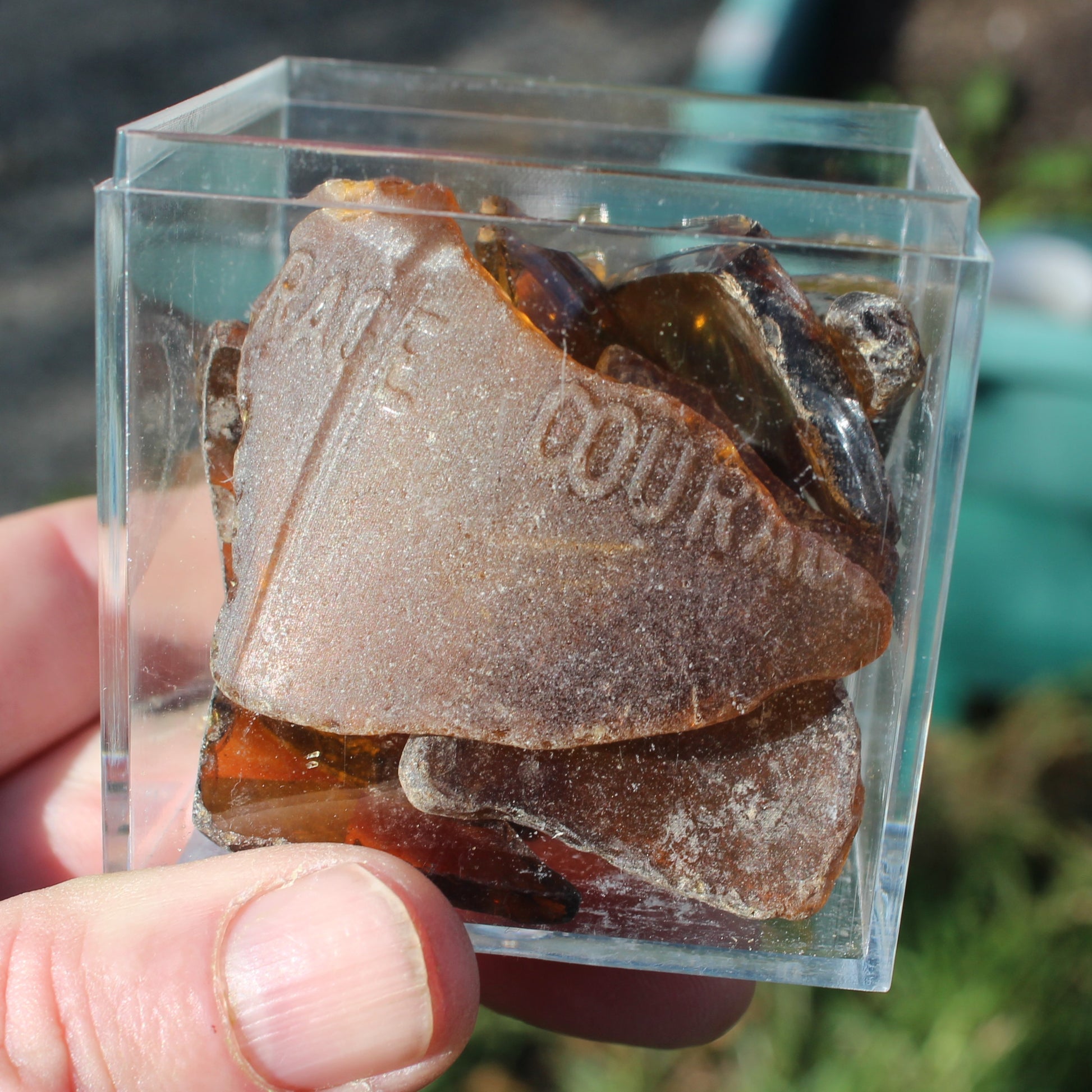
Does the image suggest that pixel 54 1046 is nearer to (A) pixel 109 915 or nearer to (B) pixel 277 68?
(A) pixel 109 915

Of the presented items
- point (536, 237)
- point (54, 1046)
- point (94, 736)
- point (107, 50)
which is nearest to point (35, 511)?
point (94, 736)

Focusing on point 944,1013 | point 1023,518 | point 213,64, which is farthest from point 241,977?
point 213,64

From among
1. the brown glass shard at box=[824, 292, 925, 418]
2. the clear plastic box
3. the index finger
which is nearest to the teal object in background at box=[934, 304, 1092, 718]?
the clear plastic box

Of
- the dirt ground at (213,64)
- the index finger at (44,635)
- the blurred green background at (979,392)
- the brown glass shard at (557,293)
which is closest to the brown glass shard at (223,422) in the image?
the brown glass shard at (557,293)

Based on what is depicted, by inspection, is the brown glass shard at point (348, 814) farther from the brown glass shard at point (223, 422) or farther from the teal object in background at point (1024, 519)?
the teal object in background at point (1024, 519)

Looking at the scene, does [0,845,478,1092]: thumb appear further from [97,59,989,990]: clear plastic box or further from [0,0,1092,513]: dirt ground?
[0,0,1092,513]: dirt ground

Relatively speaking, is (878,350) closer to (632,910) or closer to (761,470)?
(761,470)

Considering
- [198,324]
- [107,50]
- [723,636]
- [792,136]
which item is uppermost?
[107,50]

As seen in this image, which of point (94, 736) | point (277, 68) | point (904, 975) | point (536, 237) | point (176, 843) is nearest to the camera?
point (536, 237)
